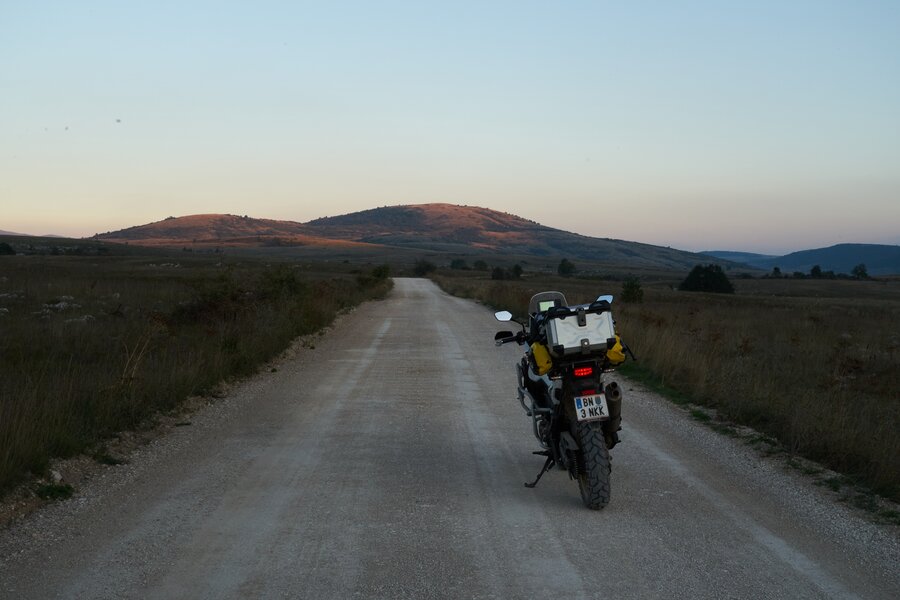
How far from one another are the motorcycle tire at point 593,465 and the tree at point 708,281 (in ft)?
214

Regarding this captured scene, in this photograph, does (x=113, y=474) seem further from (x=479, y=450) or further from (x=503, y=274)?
(x=503, y=274)

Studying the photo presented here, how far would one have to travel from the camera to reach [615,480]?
6.86 metres

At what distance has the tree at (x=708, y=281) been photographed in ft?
224

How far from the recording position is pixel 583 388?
6.08 metres

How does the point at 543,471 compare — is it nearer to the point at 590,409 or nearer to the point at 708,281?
the point at 590,409

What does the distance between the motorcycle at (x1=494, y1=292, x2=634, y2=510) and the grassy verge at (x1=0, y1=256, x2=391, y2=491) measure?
13.7 ft

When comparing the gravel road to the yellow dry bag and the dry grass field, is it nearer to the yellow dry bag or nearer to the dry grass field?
the dry grass field

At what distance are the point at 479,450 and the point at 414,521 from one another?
238 centimetres

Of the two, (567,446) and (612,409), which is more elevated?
(612,409)

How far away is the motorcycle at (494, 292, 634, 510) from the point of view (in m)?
5.93

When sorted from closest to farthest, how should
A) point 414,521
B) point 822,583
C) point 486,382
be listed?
point 822,583 < point 414,521 < point 486,382

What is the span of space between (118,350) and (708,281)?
2494 inches

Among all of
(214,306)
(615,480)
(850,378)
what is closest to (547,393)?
(615,480)

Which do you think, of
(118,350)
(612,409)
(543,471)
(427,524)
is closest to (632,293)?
(118,350)
